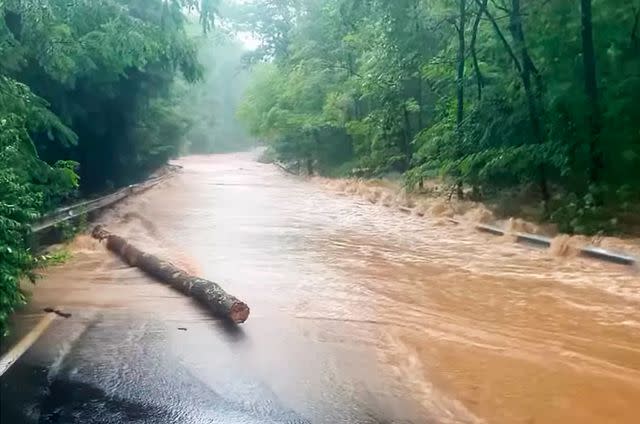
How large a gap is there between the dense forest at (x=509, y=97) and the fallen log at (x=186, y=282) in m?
8.03

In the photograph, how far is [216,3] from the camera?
13.4 metres

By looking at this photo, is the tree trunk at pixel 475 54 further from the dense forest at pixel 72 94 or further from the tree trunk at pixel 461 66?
the dense forest at pixel 72 94

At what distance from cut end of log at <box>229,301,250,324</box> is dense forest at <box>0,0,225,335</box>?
2.23m

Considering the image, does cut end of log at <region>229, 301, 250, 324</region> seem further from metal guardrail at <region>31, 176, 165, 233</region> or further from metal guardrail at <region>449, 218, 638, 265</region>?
metal guardrail at <region>449, 218, 638, 265</region>

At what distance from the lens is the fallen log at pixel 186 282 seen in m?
8.20

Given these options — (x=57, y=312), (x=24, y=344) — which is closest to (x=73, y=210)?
(x=57, y=312)

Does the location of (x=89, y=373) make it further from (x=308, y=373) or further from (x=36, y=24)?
(x=36, y=24)

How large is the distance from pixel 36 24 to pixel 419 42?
15.6 metres

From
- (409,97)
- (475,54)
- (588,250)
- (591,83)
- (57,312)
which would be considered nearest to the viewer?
(57,312)

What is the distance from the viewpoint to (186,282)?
9.60 meters

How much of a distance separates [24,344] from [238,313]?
88.2 inches

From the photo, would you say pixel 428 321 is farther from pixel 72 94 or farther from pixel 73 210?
pixel 72 94

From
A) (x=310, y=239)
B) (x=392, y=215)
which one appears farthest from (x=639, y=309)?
(x=392, y=215)

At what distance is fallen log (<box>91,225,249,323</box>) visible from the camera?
8203 mm
